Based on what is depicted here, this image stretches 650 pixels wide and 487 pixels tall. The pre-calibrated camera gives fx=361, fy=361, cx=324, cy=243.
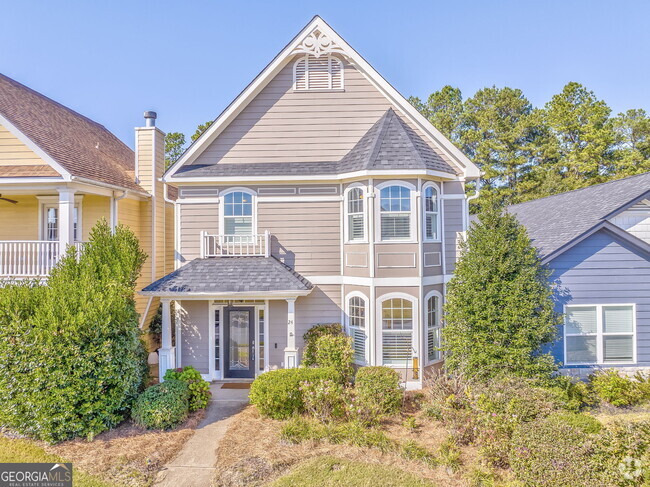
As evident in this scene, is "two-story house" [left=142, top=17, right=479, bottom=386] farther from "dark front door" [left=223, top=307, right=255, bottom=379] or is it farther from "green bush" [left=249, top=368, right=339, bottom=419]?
"green bush" [left=249, top=368, right=339, bottom=419]

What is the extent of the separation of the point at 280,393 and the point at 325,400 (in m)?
1.03

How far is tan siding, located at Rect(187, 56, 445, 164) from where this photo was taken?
11.5 meters

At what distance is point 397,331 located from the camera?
10180 mm

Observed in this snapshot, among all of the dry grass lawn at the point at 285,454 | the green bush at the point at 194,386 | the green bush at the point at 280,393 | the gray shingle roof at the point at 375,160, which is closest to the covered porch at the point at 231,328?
the green bush at the point at 194,386

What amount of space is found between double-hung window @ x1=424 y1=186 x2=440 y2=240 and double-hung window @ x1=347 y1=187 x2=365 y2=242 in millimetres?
1832

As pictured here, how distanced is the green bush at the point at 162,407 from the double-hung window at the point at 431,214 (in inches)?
297

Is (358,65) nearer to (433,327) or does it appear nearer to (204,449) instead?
(433,327)

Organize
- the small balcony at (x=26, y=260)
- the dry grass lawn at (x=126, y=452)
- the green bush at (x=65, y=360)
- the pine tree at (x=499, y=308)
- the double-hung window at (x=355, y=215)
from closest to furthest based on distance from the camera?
the dry grass lawn at (x=126, y=452) < the green bush at (x=65, y=360) < the pine tree at (x=499, y=308) < the double-hung window at (x=355, y=215) < the small balcony at (x=26, y=260)

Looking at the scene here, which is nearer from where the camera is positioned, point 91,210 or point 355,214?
point 355,214

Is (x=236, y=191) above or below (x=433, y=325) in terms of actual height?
above

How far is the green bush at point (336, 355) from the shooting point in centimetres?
991

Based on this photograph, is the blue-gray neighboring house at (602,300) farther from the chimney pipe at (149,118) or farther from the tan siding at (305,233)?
the chimney pipe at (149,118)

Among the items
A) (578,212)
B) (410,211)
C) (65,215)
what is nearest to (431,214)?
(410,211)
